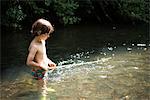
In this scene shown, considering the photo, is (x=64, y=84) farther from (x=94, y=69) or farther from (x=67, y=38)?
(x=67, y=38)

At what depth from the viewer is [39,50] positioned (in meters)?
5.02

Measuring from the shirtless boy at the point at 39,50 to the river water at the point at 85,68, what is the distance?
0.34 metres

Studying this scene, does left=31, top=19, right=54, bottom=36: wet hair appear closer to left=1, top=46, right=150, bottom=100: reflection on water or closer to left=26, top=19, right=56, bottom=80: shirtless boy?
left=26, top=19, right=56, bottom=80: shirtless boy

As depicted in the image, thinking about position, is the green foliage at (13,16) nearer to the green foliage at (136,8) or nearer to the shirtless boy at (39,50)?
the green foliage at (136,8)

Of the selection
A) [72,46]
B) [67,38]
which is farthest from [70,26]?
[72,46]

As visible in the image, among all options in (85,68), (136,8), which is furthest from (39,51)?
(136,8)

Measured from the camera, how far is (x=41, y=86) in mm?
5254

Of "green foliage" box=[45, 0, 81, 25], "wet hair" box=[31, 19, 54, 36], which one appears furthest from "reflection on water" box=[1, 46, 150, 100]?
"green foliage" box=[45, 0, 81, 25]

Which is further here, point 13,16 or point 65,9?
point 65,9

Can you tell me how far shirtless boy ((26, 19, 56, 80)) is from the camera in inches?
190

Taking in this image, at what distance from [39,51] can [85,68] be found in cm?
176

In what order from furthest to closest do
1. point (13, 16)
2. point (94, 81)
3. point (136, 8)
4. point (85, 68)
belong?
point (136, 8) < point (13, 16) < point (85, 68) < point (94, 81)

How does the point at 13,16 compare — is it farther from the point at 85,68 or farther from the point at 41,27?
the point at 41,27

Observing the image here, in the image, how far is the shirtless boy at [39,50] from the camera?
483cm
